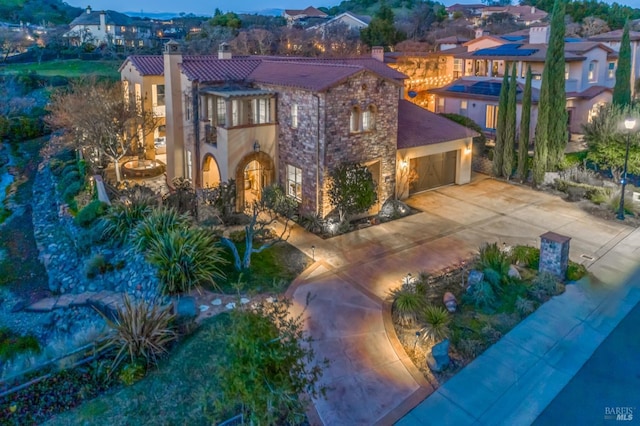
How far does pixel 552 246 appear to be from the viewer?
1538cm

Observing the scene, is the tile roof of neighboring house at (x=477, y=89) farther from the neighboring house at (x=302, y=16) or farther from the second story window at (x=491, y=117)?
the neighboring house at (x=302, y=16)

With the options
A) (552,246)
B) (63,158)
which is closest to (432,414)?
(552,246)

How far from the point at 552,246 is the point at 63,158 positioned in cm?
2935

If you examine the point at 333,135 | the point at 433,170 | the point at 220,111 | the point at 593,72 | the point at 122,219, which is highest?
the point at 593,72

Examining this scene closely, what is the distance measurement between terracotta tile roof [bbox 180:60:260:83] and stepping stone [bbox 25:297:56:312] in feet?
36.3

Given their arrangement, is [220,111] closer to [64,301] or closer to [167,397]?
[64,301]

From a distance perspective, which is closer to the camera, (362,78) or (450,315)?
(450,315)

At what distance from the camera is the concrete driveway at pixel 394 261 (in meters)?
10.6

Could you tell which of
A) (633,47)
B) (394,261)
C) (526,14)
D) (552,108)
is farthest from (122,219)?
(526,14)

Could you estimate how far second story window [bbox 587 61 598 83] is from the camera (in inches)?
1402

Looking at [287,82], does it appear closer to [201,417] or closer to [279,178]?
[279,178]

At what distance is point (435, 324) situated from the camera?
12.4m

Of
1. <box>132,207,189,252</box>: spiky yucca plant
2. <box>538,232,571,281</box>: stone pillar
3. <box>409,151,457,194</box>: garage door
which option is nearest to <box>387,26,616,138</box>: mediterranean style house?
<box>409,151,457,194</box>: garage door

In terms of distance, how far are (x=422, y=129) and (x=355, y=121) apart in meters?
5.74
